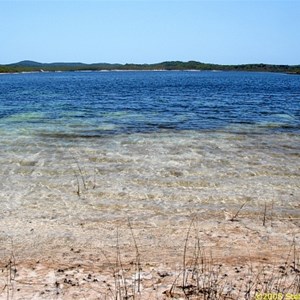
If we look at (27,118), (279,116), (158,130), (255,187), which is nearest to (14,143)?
(158,130)

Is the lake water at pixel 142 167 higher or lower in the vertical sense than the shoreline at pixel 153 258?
higher

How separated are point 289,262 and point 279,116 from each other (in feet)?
83.1

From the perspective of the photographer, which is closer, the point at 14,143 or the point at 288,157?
the point at 288,157

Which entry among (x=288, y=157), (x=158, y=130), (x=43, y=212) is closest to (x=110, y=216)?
(x=43, y=212)

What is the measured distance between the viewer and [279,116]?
3055cm

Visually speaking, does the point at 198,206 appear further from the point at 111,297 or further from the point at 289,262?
the point at 111,297

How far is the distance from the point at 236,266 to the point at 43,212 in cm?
517

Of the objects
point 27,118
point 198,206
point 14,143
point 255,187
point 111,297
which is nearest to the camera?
point 111,297

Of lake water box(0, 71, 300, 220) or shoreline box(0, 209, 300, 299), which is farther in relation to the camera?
lake water box(0, 71, 300, 220)

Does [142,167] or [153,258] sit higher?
[142,167]

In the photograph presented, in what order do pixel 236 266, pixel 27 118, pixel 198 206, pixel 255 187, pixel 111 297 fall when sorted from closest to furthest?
1. pixel 111 297
2. pixel 236 266
3. pixel 198 206
4. pixel 255 187
5. pixel 27 118

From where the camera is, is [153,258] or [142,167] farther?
[142,167]

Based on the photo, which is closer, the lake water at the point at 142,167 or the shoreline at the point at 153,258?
the shoreline at the point at 153,258

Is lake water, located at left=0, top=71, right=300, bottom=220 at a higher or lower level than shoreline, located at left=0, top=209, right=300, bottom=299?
higher
